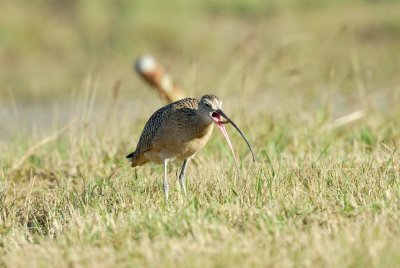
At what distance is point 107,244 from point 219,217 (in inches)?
24.7

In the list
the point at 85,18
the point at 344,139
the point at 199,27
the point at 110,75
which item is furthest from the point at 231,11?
the point at 344,139

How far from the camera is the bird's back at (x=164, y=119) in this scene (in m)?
5.70

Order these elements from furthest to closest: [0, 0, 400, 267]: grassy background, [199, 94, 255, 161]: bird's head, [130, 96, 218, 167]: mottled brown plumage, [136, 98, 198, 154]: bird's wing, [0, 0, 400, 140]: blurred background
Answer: [0, 0, 400, 140]: blurred background, [136, 98, 198, 154]: bird's wing, [130, 96, 218, 167]: mottled brown plumage, [199, 94, 255, 161]: bird's head, [0, 0, 400, 267]: grassy background

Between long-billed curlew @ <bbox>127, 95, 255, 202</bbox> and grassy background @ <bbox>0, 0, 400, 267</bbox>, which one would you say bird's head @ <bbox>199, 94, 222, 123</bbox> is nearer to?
long-billed curlew @ <bbox>127, 95, 255, 202</bbox>

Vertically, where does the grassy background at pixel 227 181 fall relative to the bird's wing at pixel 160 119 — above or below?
below

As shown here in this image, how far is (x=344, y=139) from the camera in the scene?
7.18 m

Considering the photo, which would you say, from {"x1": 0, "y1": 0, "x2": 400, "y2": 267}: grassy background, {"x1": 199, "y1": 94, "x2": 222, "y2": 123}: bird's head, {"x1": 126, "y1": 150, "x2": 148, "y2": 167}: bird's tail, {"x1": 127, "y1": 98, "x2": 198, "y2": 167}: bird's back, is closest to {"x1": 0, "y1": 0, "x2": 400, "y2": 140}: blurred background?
{"x1": 0, "y1": 0, "x2": 400, "y2": 267}: grassy background

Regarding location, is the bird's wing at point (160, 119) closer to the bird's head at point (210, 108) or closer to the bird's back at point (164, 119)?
the bird's back at point (164, 119)

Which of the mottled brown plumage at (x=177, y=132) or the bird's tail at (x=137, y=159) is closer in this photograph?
the mottled brown plumage at (x=177, y=132)

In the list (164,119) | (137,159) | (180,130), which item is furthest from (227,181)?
(137,159)

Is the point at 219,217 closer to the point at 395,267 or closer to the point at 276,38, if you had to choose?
the point at 395,267

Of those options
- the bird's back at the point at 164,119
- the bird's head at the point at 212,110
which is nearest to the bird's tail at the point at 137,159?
the bird's back at the point at 164,119

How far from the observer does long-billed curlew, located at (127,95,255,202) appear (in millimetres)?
5520

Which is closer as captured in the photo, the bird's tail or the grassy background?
the grassy background
